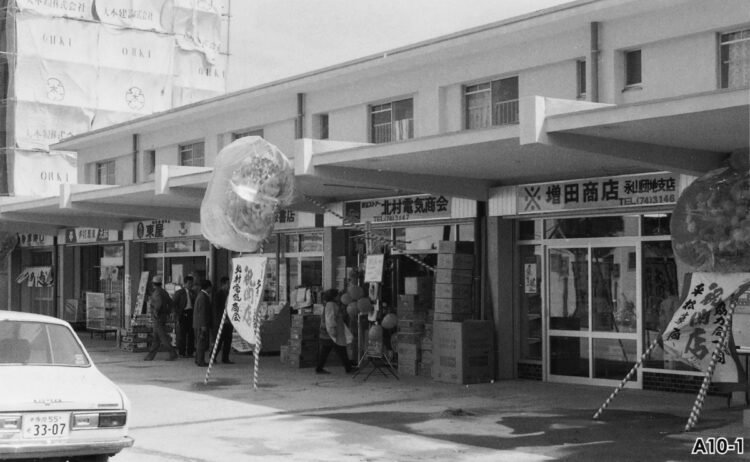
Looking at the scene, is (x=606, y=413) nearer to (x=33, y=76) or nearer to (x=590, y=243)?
(x=590, y=243)

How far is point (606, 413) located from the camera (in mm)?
12578

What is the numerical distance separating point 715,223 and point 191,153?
15.8 meters

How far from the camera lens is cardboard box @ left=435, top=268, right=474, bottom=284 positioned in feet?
53.3

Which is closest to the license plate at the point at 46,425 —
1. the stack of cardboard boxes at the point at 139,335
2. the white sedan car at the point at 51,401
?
the white sedan car at the point at 51,401

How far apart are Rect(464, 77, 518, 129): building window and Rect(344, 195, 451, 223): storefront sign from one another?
1.47 metres

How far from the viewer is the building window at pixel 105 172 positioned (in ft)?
92.4

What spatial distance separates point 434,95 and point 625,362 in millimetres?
5636

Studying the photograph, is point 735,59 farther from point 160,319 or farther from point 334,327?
point 160,319

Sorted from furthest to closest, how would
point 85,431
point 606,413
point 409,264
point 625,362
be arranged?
1. point 409,264
2. point 625,362
3. point 606,413
4. point 85,431

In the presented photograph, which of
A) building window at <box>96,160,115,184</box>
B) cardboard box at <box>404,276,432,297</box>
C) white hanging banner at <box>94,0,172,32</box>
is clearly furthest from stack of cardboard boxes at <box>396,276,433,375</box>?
white hanging banner at <box>94,0,172,32</box>

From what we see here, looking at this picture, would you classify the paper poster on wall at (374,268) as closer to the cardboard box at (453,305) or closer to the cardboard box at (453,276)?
the cardboard box at (453,276)

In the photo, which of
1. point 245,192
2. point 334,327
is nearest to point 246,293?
point 245,192

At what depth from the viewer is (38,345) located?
9.20 metres

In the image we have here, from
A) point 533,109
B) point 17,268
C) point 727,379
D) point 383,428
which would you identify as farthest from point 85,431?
point 17,268
